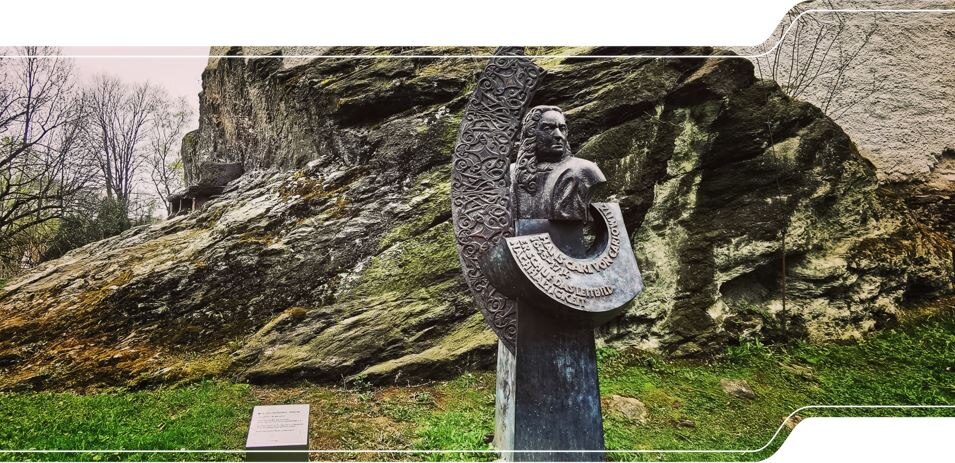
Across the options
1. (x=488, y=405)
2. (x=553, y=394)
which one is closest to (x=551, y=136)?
(x=553, y=394)

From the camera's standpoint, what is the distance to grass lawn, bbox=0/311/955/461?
374cm

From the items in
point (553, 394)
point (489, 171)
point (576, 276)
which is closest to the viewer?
point (576, 276)

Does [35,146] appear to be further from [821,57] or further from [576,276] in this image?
[821,57]

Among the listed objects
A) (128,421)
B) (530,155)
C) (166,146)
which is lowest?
(128,421)

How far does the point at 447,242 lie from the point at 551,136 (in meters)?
2.40

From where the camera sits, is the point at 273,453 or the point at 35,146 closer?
the point at 273,453

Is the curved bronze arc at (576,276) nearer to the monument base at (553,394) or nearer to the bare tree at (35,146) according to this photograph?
the monument base at (553,394)

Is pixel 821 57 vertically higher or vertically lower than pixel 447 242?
higher

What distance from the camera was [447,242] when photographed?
515 cm

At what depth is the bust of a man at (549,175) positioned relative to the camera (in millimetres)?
2822

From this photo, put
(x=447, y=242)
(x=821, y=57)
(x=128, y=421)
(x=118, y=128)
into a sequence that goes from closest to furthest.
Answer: (x=128, y=421), (x=118, y=128), (x=821, y=57), (x=447, y=242)

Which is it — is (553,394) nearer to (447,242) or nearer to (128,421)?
(447,242)

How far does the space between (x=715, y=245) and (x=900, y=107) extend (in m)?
1.83

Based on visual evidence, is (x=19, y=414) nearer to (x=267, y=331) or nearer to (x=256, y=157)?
(x=267, y=331)
